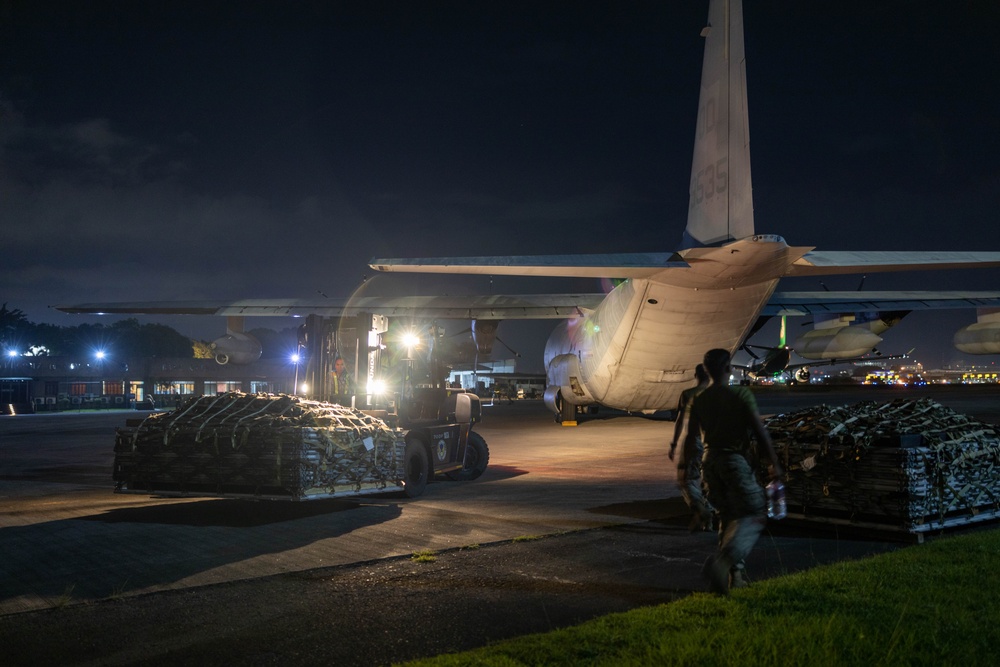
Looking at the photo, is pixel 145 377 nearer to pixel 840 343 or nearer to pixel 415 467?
pixel 840 343

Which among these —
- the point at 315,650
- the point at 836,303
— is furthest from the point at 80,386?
the point at 315,650

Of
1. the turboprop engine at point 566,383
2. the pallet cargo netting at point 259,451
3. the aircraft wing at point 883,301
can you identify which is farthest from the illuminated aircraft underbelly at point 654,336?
the pallet cargo netting at point 259,451

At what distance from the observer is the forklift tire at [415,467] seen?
11.6 m

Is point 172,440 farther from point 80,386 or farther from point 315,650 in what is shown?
point 80,386

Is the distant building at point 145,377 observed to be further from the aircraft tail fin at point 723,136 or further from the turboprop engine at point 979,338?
the aircraft tail fin at point 723,136

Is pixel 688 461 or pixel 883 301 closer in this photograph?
pixel 688 461

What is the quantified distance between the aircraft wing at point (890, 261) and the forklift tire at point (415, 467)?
7.58 meters

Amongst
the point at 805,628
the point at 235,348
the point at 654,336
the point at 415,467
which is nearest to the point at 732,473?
the point at 805,628

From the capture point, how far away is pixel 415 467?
1210 cm

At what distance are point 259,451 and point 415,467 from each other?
2.99 m

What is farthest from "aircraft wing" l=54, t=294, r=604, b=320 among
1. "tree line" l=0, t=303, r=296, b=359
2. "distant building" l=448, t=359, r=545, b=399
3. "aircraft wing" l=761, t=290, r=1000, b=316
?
"tree line" l=0, t=303, r=296, b=359

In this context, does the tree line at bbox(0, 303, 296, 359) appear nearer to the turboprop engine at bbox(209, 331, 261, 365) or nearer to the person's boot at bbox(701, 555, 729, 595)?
the turboprop engine at bbox(209, 331, 261, 365)

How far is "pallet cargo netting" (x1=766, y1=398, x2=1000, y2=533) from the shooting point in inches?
313

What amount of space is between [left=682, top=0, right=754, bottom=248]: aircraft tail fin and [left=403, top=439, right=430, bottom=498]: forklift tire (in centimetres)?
731
